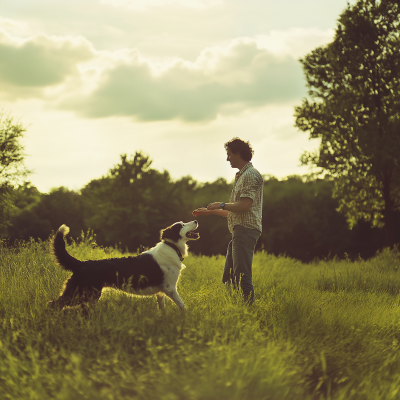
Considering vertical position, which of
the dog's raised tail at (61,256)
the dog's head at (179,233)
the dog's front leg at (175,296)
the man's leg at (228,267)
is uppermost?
the dog's head at (179,233)

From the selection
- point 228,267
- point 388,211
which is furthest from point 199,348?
point 388,211

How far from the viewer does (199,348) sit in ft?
10.7

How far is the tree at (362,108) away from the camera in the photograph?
14.0 metres

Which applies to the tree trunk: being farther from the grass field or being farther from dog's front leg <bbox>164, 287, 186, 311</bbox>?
dog's front leg <bbox>164, 287, 186, 311</bbox>

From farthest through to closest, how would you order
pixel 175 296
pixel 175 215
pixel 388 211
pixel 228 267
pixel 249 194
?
pixel 175 215 → pixel 388 211 → pixel 228 267 → pixel 249 194 → pixel 175 296

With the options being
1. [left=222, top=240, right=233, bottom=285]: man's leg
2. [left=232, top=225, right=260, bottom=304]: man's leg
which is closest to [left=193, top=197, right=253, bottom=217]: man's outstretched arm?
[left=232, top=225, right=260, bottom=304]: man's leg

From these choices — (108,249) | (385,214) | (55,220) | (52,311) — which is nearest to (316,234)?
(385,214)

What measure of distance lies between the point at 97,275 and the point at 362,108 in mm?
13467

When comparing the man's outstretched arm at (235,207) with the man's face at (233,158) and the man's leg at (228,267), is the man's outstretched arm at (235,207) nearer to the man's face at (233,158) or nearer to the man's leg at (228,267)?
the man's face at (233,158)

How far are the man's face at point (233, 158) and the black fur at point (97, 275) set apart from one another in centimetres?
173

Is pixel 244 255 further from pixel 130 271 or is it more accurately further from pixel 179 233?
pixel 130 271

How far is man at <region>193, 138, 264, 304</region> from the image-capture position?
4.98 metres

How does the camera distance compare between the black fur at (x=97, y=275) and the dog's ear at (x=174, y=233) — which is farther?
the dog's ear at (x=174, y=233)

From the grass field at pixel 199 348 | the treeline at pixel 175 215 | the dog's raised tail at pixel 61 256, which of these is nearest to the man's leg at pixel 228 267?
the grass field at pixel 199 348
